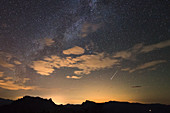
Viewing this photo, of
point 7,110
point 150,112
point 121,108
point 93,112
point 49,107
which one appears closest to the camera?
point 7,110

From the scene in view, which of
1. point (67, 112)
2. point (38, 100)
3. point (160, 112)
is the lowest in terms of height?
point (160, 112)

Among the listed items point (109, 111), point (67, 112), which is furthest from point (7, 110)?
point (109, 111)

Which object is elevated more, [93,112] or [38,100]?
[38,100]

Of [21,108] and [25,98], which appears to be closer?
[21,108]

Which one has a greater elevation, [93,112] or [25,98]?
[25,98]

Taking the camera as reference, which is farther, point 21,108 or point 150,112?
point 150,112

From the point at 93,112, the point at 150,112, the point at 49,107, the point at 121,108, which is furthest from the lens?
the point at 121,108

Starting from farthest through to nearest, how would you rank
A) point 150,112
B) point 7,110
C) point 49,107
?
point 150,112 < point 49,107 < point 7,110

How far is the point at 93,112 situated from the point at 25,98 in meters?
62.0

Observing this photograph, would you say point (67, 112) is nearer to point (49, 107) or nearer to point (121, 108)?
point (49, 107)

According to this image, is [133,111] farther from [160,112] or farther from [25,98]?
[25,98]

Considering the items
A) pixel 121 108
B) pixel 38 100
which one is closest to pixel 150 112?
pixel 121 108

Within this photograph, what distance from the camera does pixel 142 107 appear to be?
186250mm

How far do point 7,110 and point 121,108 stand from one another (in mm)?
157530
